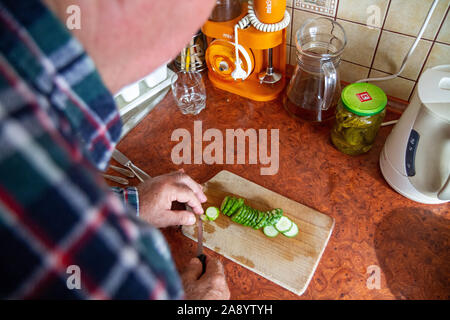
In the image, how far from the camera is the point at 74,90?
0.32 meters

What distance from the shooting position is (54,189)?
26cm

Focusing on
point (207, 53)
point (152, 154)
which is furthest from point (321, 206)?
point (207, 53)

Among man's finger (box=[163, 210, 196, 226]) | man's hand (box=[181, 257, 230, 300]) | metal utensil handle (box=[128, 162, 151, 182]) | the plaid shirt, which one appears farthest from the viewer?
metal utensil handle (box=[128, 162, 151, 182])

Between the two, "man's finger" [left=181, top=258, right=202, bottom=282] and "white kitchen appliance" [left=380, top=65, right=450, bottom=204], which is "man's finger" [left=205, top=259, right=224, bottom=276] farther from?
"white kitchen appliance" [left=380, top=65, right=450, bottom=204]

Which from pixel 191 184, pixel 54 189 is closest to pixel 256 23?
pixel 191 184

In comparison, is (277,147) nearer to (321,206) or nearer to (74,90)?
(321,206)

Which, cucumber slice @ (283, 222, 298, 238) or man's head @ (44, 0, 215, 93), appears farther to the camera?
cucumber slice @ (283, 222, 298, 238)

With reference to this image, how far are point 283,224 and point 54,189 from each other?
57 cm

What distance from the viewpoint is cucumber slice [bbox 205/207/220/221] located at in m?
0.80

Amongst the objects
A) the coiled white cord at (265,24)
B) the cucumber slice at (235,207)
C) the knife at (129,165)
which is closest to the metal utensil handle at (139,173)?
the knife at (129,165)

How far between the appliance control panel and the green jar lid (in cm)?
9

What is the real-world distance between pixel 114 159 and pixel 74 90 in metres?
0.61

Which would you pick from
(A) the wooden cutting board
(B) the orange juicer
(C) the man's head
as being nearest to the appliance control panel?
(A) the wooden cutting board
